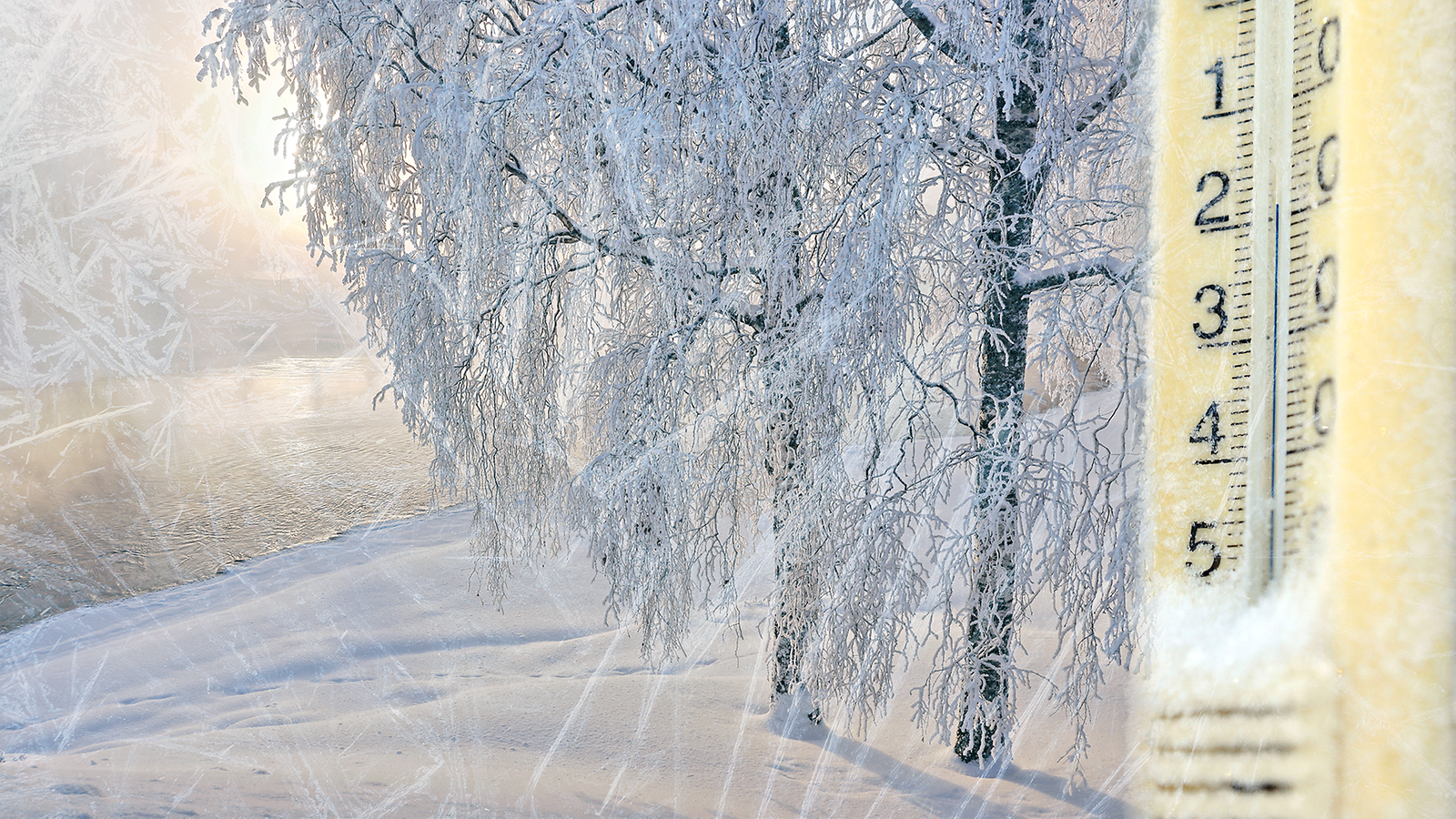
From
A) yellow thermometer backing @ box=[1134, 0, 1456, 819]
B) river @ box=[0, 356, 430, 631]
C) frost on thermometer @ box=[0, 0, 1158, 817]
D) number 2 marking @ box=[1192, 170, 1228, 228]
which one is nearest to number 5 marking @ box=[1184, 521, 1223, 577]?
yellow thermometer backing @ box=[1134, 0, 1456, 819]

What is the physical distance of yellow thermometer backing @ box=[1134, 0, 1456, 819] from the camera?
2.03ft

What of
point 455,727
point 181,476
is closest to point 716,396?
point 455,727

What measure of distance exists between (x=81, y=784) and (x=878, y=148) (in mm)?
4014

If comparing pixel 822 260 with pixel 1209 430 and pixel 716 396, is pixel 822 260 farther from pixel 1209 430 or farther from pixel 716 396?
pixel 1209 430

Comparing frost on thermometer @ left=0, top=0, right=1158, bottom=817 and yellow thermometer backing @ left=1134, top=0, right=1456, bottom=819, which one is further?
frost on thermometer @ left=0, top=0, right=1158, bottom=817

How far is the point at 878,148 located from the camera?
2834 millimetres

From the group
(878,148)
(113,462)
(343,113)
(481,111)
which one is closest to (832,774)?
(878,148)

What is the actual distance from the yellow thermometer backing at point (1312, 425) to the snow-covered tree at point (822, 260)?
1.72 meters

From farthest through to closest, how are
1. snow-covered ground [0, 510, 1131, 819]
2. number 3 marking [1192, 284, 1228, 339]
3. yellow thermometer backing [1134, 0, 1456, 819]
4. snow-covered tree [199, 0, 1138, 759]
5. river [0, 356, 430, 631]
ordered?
river [0, 356, 430, 631], snow-covered ground [0, 510, 1131, 819], snow-covered tree [199, 0, 1138, 759], number 3 marking [1192, 284, 1228, 339], yellow thermometer backing [1134, 0, 1456, 819]

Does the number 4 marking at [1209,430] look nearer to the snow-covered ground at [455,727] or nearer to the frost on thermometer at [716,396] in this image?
the frost on thermometer at [716,396]

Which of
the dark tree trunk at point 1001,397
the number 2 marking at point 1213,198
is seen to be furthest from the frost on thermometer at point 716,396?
the number 2 marking at point 1213,198

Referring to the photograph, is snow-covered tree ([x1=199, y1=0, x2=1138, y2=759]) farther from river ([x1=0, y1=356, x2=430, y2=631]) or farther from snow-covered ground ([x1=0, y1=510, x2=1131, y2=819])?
river ([x1=0, y1=356, x2=430, y2=631])

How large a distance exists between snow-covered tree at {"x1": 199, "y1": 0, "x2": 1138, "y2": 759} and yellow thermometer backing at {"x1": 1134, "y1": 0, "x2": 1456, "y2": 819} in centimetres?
172

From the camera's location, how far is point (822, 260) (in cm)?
312
